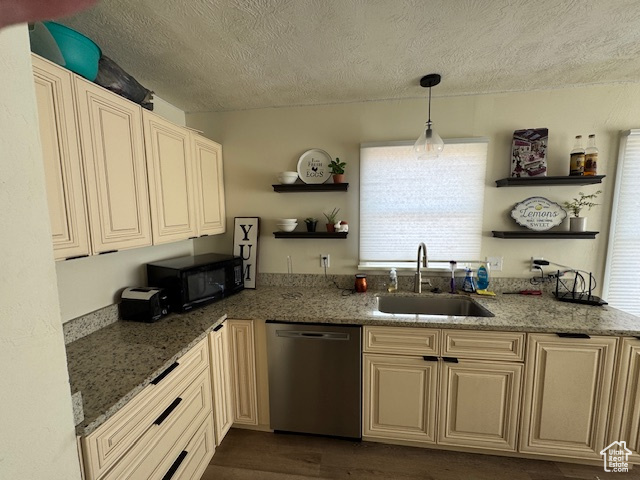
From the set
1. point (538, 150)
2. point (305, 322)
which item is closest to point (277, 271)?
point (305, 322)

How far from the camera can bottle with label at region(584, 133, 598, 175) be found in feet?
6.28

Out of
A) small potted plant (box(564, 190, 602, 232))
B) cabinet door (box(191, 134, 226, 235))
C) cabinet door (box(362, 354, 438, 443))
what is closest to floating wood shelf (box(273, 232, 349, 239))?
cabinet door (box(191, 134, 226, 235))

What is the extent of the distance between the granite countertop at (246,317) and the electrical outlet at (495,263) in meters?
0.23

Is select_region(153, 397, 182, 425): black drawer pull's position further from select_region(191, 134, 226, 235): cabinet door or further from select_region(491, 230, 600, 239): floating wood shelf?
select_region(491, 230, 600, 239): floating wood shelf

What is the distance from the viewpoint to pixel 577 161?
6.36 feet

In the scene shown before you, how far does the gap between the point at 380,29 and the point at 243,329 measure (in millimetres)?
1844

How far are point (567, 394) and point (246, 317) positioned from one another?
1.93m

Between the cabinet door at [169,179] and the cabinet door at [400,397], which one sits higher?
the cabinet door at [169,179]

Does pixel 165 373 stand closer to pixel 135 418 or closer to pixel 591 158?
pixel 135 418

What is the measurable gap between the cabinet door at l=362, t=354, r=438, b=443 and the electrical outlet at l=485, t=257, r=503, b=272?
38.8 inches

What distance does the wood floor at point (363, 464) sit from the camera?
64.6 inches

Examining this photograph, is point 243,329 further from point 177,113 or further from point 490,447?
point 177,113

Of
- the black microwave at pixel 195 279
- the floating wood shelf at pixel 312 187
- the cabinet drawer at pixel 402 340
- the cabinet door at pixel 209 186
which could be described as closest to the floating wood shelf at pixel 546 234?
the cabinet drawer at pixel 402 340

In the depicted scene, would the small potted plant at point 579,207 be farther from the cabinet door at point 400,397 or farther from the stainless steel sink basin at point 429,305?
the cabinet door at point 400,397
